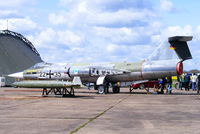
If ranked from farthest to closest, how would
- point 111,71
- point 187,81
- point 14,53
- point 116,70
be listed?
point 14,53
point 187,81
point 111,71
point 116,70

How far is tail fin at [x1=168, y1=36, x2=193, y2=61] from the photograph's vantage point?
26094 millimetres

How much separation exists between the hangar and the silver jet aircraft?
142 feet

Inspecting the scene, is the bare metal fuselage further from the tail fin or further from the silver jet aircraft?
the tail fin

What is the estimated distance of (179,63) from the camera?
25.6 metres

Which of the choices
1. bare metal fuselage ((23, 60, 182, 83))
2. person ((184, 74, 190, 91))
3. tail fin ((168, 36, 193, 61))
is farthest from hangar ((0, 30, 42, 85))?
tail fin ((168, 36, 193, 61))

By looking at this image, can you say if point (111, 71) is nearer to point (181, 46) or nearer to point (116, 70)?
point (116, 70)

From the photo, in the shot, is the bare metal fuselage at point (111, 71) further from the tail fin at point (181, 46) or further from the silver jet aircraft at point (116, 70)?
the tail fin at point (181, 46)

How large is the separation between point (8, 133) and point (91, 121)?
9.78 ft

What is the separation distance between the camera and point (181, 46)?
2639cm

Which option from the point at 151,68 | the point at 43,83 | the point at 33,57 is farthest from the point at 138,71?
the point at 33,57

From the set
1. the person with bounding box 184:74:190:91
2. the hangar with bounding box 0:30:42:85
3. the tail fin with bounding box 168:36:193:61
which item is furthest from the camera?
the hangar with bounding box 0:30:42:85

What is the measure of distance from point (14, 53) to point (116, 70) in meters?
55.1

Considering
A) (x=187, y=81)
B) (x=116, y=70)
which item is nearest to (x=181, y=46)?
(x=116, y=70)

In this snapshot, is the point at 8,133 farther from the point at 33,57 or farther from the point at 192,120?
the point at 33,57
